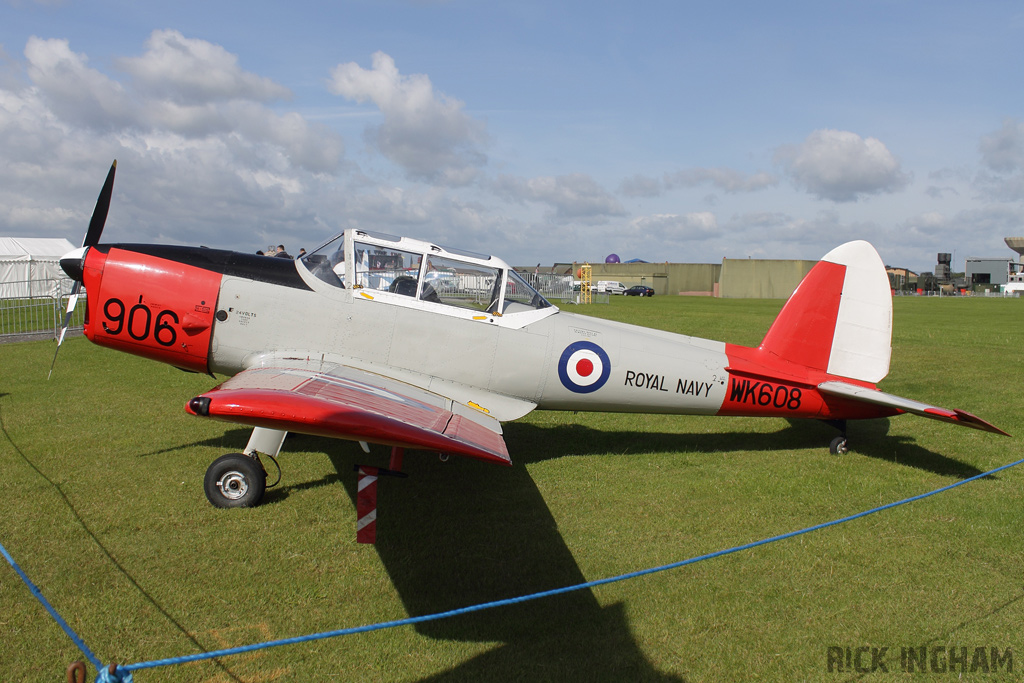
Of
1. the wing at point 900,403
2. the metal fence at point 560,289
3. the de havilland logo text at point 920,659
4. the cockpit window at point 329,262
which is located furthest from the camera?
the metal fence at point 560,289

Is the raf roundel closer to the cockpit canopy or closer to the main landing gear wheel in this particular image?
the cockpit canopy

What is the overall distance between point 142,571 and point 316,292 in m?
2.69

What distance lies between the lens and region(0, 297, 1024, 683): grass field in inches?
128

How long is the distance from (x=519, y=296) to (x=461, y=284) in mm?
619

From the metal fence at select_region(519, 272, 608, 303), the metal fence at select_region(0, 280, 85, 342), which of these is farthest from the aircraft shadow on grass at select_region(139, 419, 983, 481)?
the metal fence at select_region(519, 272, 608, 303)

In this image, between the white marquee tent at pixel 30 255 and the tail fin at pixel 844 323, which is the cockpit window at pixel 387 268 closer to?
the tail fin at pixel 844 323

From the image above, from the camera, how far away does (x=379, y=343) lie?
5.76 metres

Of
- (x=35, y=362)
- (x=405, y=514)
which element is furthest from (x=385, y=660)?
(x=35, y=362)

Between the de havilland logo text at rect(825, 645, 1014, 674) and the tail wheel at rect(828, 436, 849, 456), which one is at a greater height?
the tail wheel at rect(828, 436, 849, 456)

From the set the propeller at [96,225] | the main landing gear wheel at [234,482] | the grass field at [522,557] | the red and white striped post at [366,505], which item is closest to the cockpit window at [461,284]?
the grass field at [522,557]

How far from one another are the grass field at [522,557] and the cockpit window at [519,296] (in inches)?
64.8

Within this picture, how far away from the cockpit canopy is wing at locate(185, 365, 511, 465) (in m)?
0.89

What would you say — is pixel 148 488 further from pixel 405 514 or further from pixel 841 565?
pixel 841 565

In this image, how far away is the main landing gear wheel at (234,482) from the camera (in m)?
4.98
